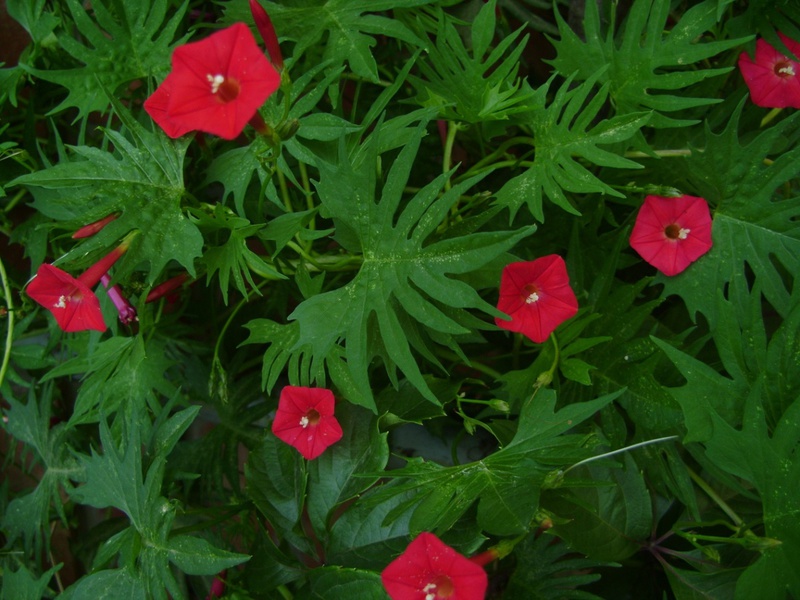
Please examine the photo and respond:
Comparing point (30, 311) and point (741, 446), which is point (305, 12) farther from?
point (741, 446)

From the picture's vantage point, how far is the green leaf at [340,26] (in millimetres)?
848

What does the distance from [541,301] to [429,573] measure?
34cm

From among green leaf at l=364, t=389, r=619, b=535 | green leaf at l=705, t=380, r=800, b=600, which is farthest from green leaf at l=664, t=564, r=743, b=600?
green leaf at l=364, t=389, r=619, b=535

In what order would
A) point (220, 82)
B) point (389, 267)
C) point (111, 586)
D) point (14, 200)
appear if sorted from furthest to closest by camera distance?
point (14, 200) → point (111, 586) → point (389, 267) → point (220, 82)

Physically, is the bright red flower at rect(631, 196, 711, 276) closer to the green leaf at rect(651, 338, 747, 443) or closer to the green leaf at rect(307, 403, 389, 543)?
the green leaf at rect(651, 338, 747, 443)

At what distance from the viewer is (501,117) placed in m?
0.82

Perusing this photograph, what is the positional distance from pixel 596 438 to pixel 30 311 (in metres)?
0.90

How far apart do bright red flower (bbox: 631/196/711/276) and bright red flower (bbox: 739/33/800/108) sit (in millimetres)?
188

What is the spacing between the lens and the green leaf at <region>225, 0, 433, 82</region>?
0.85 metres

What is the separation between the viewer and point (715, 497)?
86cm

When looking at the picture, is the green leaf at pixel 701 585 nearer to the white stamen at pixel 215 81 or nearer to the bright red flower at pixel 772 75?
the bright red flower at pixel 772 75

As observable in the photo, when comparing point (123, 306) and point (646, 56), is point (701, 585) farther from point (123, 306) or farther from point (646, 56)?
point (123, 306)

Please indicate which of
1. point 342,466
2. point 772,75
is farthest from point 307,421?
point 772,75

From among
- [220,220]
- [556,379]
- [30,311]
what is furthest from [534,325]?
[30,311]
